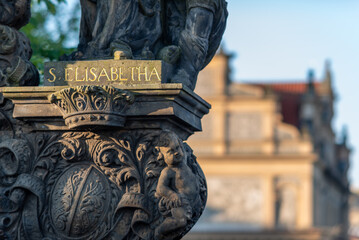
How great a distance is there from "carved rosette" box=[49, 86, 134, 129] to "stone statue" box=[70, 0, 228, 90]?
0.49 m

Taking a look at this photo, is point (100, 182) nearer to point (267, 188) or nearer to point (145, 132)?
point (145, 132)

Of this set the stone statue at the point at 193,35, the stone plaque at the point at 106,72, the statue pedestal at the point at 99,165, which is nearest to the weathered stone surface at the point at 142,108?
the statue pedestal at the point at 99,165

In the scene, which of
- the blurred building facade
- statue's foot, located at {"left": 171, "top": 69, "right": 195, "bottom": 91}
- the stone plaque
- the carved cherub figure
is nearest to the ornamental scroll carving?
the carved cherub figure

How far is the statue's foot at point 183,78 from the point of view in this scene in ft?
18.1

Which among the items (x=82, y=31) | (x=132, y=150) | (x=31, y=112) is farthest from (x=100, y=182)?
(x=82, y=31)

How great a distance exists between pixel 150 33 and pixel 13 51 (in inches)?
34.1

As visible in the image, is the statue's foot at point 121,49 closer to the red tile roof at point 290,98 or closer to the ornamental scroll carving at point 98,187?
the ornamental scroll carving at point 98,187

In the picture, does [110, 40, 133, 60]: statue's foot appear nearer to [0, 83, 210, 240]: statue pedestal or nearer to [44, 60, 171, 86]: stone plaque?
[44, 60, 171, 86]: stone plaque

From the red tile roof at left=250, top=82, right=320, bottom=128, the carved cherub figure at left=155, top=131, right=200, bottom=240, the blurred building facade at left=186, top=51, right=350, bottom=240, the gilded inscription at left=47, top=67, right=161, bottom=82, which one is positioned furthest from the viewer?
the red tile roof at left=250, top=82, right=320, bottom=128

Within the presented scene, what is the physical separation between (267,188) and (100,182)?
121ft

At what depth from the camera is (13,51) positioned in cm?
566

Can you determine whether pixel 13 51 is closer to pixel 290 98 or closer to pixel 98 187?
pixel 98 187

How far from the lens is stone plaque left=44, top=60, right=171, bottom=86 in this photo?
5270mm

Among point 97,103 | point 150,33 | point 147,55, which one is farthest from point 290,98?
point 97,103
